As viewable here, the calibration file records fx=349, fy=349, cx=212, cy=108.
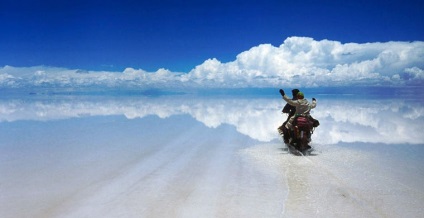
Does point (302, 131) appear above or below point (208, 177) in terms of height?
above

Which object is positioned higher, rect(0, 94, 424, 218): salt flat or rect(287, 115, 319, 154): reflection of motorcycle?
rect(287, 115, 319, 154): reflection of motorcycle

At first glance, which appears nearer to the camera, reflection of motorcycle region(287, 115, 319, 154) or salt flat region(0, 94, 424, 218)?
salt flat region(0, 94, 424, 218)

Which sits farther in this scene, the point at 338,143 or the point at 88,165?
the point at 338,143

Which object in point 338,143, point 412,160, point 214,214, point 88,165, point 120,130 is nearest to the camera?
point 214,214

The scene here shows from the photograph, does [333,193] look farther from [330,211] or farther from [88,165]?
[88,165]

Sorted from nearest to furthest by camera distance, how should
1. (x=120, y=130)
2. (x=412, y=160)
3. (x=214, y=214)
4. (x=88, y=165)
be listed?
1. (x=214, y=214)
2. (x=88, y=165)
3. (x=412, y=160)
4. (x=120, y=130)

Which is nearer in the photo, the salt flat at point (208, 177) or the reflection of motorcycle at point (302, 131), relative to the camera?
the salt flat at point (208, 177)

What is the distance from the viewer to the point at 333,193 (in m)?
6.19

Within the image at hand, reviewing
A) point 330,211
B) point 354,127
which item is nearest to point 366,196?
point 330,211

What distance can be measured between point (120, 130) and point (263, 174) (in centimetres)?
1013

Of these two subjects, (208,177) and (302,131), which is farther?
(302,131)

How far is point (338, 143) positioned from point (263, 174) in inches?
228

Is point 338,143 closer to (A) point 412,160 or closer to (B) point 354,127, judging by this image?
Answer: (A) point 412,160

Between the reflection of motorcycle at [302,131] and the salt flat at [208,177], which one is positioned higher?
the reflection of motorcycle at [302,131]
